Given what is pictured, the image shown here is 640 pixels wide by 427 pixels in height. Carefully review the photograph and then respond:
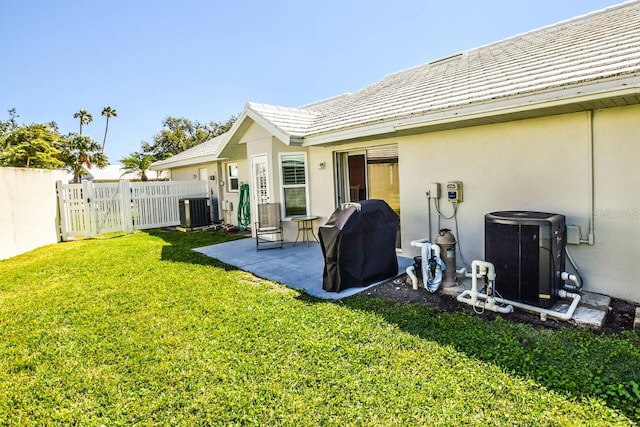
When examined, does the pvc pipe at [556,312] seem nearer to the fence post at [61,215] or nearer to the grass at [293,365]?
the grass at [293,365]

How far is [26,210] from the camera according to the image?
9570 mm

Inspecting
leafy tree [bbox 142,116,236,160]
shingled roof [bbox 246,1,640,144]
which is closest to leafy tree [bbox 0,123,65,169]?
leafy tree [bbox 142,116,236,160]

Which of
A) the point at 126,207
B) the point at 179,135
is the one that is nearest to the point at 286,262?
the point at 126,207

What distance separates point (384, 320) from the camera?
4250mm

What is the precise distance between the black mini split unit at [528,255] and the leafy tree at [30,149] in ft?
92.3

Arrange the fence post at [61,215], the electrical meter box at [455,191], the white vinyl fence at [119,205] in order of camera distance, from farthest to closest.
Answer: the white vinyl fence at [119,205] < the fence post at [61,215] < the electrical meter box at [455,191]

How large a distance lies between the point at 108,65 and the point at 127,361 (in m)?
25.5

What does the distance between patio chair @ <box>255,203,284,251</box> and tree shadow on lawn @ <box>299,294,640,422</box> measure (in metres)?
5.22

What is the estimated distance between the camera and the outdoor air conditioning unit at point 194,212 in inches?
522

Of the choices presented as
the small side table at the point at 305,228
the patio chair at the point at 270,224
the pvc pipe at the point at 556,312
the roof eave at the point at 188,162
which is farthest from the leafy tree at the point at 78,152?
the pvc pipe at the point at 556,312

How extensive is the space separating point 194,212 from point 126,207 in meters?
2.41

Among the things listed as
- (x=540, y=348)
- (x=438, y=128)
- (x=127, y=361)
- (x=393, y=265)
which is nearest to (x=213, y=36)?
(x=438, y=128)

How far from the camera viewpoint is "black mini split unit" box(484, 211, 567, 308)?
4.20m

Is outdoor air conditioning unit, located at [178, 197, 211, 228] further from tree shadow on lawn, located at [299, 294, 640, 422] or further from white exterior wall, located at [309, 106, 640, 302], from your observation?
tree shadow on lawn, located at [299, 294, 640, 422]
